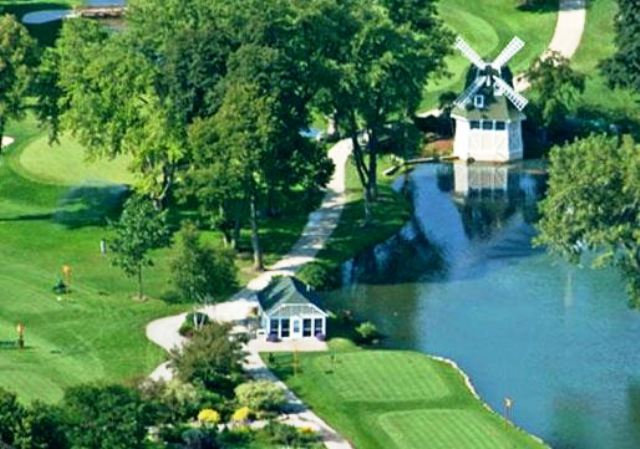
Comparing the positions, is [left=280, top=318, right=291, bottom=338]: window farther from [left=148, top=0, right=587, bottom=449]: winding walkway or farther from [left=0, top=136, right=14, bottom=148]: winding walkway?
[left=0, top=136, right=14, bottom=148]: winding walkway

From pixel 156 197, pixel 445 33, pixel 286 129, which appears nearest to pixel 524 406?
pixel 286 129

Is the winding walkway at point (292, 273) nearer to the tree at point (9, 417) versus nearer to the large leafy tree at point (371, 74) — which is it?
the large leafy tree at point (371, 74)

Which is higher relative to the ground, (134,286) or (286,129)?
(286,129)

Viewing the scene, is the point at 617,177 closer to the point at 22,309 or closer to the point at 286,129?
the point at 286,129

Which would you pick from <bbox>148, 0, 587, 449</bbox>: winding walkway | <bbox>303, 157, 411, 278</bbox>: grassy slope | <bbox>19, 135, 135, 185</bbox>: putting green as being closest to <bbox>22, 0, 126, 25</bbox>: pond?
<bbox>19, 135, 135, 185</bbox>: putting green

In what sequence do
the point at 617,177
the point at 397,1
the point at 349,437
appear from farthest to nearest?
the point at 397,1
the point at 617,177
the point at 349,437

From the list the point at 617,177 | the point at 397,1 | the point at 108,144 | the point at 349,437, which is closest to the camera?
the point at 349,437

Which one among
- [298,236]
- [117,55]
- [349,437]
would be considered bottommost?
[349,437]
